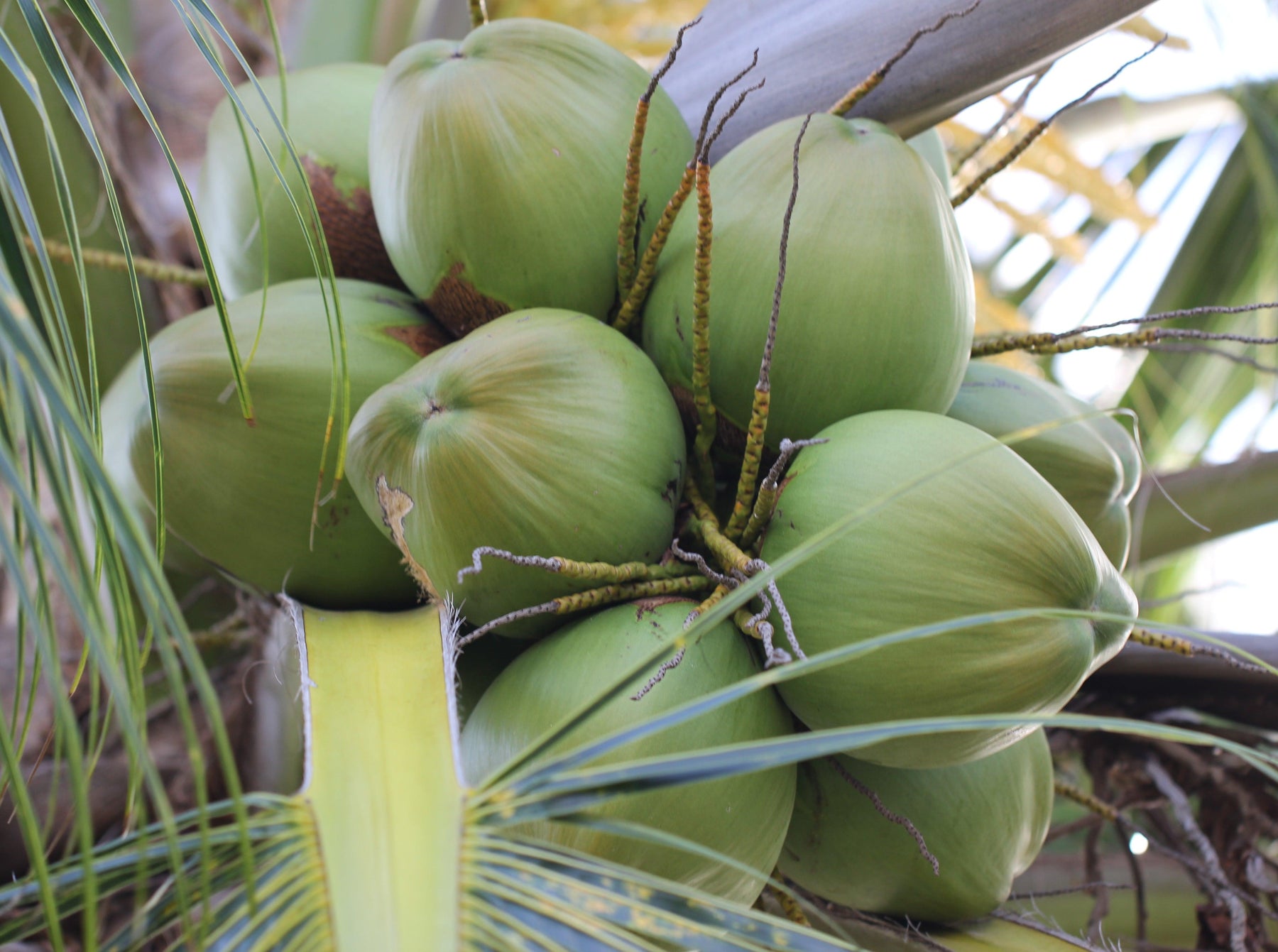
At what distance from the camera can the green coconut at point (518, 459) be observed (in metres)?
0.65

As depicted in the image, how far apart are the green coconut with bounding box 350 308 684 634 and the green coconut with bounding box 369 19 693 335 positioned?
0.30 feet

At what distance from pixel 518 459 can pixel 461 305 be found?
224 mm

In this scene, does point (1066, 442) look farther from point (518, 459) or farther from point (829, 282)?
point (518, 459)

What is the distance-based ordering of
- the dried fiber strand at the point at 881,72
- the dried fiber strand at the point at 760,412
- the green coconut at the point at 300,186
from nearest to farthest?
the dried fiber strand at the point at 760,412 → the dried fiber strand at the point at 881,72 → the green coconut at the point at 300,186

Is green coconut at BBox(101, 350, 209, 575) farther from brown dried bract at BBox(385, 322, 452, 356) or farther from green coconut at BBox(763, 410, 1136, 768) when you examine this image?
green coconut at BBox(763, 410, 1136, 768)

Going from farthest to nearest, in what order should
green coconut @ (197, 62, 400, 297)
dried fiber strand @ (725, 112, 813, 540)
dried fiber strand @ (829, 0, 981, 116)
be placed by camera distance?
1. green coconut @ (197, 62, 400, 297)
2. dried fiber strand @ (829, 0, 981, 116)
3. dried fiber strand @ (725, 112, 813, 540)

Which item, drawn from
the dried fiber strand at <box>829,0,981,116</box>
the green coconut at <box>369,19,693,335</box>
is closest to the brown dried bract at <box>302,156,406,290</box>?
the green coconut at <box>369,19,693,335</box>

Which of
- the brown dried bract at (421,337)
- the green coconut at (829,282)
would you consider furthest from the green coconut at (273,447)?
the green coconut at (829,282)

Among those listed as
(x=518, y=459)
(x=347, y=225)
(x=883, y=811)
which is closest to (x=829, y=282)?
(x=518, y=459)

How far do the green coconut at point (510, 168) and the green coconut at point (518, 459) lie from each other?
9 cm

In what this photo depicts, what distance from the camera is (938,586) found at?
0.60m

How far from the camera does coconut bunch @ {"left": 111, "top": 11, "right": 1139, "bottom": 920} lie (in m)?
0.62

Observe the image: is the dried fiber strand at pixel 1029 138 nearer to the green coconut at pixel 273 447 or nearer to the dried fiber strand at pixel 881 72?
the dried fiber strand at pixel 881 72

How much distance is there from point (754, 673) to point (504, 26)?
1.71ft
